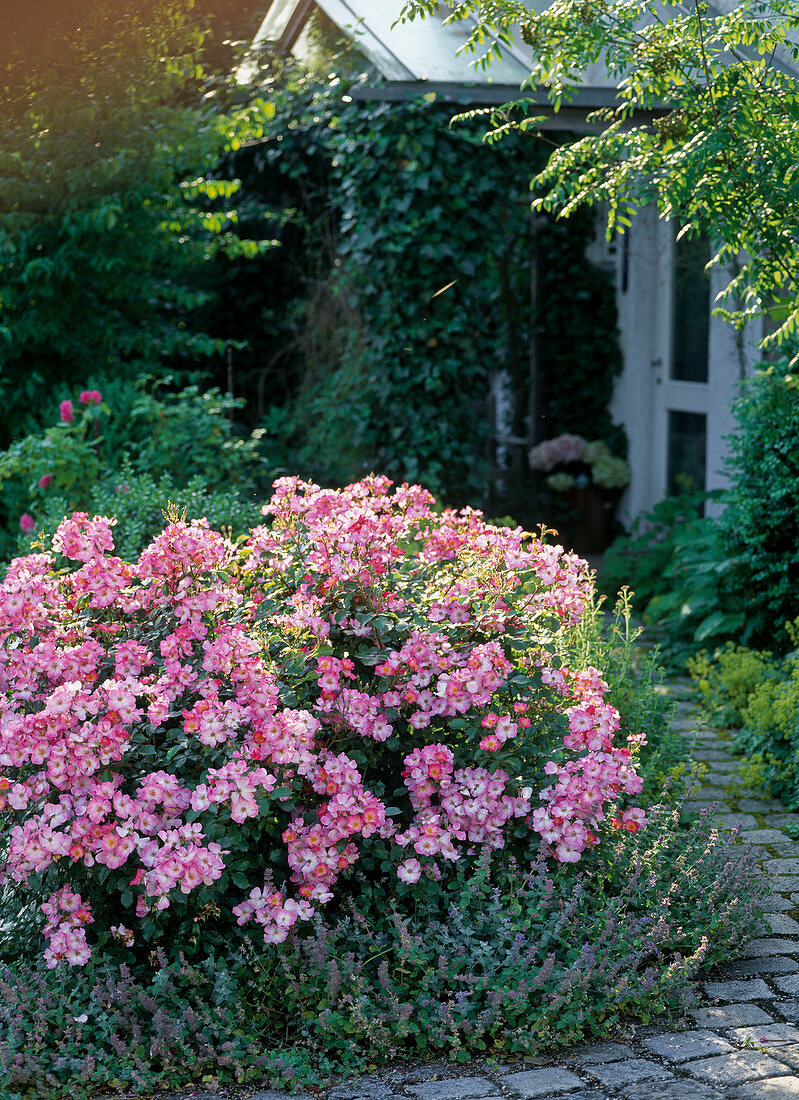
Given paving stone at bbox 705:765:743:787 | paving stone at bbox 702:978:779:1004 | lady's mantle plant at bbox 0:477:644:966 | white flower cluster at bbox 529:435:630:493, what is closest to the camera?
lady's mantle plant at bbox 0:477:644:966

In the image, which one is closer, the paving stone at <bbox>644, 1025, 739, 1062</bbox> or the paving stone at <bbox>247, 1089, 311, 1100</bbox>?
the paving stone at <bbox>247, 1089, 311, 1100</bbox>

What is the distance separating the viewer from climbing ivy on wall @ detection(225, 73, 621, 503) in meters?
6.54

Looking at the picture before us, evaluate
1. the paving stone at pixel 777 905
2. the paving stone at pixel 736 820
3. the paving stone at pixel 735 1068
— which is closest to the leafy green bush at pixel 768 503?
the paving stone at pixel 736 820

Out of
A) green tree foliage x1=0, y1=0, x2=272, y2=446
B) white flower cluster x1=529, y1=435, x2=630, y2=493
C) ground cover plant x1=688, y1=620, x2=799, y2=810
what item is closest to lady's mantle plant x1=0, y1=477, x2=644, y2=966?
ground cover plant x1=688, y1=620, x2=799, y2=810

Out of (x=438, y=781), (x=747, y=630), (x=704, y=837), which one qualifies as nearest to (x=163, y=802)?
(x=438, y=781)

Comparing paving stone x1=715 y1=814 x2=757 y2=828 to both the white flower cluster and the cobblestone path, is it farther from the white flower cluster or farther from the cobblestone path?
the white flower cluster

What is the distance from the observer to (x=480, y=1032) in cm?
243

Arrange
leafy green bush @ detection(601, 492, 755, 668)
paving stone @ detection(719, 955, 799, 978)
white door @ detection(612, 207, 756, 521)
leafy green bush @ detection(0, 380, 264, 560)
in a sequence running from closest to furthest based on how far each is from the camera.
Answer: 1. paving stone @ detection(719, 955, 799, 978)
2. leafy green bush @ detection(0, 380, 264, 560)
3. leafy green bush @ detection(601, 492, 755, 668)
4. white door @ detection(612, 207, 756, 521)

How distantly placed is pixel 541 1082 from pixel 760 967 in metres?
0.79

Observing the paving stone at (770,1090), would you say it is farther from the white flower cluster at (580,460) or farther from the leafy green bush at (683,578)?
the white flower cluster at (580,460)

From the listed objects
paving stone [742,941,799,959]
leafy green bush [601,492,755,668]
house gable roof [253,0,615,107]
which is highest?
house gable roof [253,0,615,107]

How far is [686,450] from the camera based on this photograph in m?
7.71

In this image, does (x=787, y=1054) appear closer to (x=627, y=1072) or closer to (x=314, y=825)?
(x=627, y=1072)

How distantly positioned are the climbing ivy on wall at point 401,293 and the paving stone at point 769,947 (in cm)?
418
